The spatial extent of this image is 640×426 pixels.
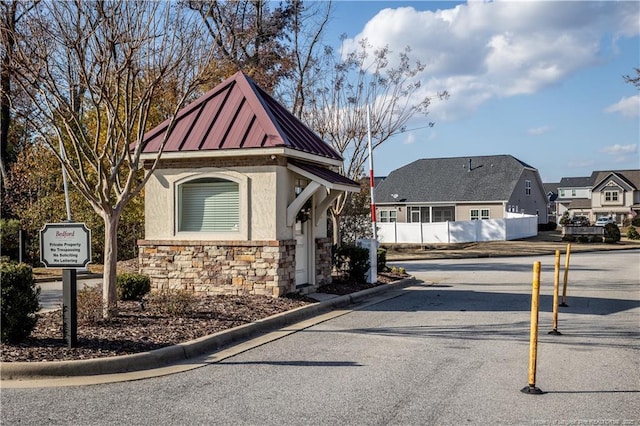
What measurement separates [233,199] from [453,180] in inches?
1855

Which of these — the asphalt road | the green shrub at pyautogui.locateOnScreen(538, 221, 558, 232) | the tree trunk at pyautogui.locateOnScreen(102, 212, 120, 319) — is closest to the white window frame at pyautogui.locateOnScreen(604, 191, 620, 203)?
the green shrub at pyautogui.locateOnScreen(538, 221, 558, 232)

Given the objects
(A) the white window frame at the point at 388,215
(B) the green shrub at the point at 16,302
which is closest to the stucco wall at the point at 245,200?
(B) the green shrub at the point at 16,302

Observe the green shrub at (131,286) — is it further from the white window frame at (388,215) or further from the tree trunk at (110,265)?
the white window frame at (388,215)

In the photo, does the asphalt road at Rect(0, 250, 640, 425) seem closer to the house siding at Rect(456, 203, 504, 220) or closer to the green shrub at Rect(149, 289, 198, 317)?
the green shrub at Rect(149, 289, 198, 317)

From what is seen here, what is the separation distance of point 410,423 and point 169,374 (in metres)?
3.08

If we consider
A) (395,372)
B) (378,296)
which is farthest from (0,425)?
(378,296)

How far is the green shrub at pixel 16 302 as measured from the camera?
813 centimetres

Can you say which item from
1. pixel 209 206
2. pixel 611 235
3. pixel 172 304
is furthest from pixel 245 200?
pixel 611 235

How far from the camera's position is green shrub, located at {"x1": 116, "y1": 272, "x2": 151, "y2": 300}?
40.8ft

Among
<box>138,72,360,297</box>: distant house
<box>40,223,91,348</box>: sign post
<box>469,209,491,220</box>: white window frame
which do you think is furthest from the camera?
<box>469,209,491,220</box>: white window frame

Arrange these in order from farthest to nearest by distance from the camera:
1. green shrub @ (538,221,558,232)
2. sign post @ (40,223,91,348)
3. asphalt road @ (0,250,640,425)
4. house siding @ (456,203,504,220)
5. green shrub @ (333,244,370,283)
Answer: green shrub @ (538,221,558,232) < house siding @ (456,203,504,220) < green shrub @ (333,244,370,283) < sign post @ (40,223,91,348) < asphalt road @ (0,250,640,425)

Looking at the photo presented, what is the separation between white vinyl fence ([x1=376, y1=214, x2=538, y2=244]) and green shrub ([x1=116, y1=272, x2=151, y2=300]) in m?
34.1

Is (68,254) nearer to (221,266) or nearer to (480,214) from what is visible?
(221,266)

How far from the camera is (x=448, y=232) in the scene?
4603 centimetres
